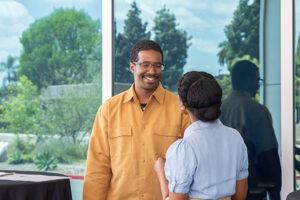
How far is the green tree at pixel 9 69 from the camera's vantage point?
12.0 ft

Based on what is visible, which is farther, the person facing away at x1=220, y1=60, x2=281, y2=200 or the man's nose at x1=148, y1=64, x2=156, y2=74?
the person facing away at x1=220, y1=60, x2=281, y2=200

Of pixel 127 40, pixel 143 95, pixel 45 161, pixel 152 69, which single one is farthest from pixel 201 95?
pixel 45 161

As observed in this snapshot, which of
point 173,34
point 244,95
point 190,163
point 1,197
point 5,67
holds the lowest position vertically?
point 1,197

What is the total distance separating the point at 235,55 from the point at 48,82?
1.84 m

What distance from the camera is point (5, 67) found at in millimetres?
3682

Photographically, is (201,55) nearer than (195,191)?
No

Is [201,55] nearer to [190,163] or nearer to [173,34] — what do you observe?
[173,34]

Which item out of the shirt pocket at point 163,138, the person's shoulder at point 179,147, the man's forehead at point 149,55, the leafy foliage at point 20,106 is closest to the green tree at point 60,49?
the leafy foliage at point 20,106

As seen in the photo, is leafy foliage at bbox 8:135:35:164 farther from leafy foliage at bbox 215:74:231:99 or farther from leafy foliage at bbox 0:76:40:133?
leafy foliage at bbox 215:74:231:99

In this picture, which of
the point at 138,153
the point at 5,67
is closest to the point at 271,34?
the point at 138,153

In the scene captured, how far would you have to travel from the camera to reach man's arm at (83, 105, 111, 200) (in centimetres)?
221

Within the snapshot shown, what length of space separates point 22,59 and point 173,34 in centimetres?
161

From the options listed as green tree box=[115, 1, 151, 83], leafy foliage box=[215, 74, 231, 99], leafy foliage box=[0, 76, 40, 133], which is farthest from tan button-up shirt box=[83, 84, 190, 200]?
leafy foliage box=[0, 76, 40, 133]

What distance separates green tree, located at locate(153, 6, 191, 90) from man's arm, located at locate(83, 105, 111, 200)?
102 cm
